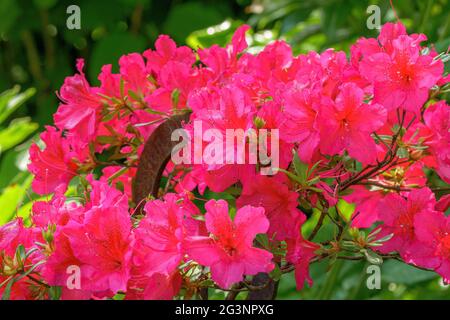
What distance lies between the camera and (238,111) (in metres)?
0.56

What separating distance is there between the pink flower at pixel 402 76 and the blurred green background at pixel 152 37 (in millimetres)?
306

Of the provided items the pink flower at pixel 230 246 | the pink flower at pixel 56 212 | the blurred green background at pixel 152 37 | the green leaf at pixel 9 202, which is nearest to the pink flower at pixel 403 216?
the pink flower at pixel 230 246

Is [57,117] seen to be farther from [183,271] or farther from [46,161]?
[183,271]

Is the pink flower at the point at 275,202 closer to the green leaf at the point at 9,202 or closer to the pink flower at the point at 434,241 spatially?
the pink flower at the point at 434,241

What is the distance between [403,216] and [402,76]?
0.34 feet

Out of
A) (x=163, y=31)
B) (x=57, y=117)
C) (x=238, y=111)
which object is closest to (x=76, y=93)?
(x=57, y=117)

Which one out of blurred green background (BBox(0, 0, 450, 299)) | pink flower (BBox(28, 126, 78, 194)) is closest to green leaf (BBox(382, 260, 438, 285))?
blurred green background (BBox(0, 0, 450, 299))

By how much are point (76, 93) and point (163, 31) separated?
4.92ft

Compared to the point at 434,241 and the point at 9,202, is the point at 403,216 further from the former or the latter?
the point at 9,202

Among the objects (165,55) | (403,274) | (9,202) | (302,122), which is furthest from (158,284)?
(403,274)

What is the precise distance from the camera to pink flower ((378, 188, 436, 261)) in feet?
1.92

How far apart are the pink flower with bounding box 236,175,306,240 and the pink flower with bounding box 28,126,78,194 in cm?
20

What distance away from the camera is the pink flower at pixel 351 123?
1.82ft
